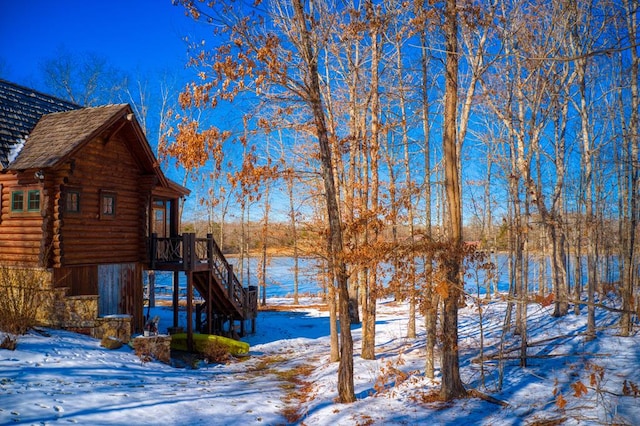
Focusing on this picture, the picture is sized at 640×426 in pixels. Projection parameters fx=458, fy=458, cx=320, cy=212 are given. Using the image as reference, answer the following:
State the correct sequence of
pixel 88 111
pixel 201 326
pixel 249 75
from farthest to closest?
pixel 201 326, pixel 88 111, pixel 249 75

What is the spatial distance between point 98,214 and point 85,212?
0.53 metres

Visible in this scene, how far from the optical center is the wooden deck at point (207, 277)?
17.4 metres

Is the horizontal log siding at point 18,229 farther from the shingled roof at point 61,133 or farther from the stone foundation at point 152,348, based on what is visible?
the stone foundation at point 152,348

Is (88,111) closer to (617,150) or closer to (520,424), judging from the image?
(520,424)

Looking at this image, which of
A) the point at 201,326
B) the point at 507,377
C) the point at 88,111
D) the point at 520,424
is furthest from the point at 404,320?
the point at 88,111

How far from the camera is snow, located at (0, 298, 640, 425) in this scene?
27.4 feet

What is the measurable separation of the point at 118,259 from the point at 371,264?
11.2 metres

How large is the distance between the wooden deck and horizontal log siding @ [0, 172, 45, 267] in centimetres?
413

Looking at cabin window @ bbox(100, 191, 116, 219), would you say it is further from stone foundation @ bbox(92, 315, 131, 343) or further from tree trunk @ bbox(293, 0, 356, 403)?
tree trunk @ bbox(293, 0, 356, 403)

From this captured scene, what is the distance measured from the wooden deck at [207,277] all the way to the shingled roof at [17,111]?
5.83m

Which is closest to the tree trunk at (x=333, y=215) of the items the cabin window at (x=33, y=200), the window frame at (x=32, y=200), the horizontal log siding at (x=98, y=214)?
the horizontal log siding at (x=98, y=214)

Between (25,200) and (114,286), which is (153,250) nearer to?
(114,286)

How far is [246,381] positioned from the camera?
1300 cm

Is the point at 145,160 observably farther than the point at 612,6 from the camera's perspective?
Yes
